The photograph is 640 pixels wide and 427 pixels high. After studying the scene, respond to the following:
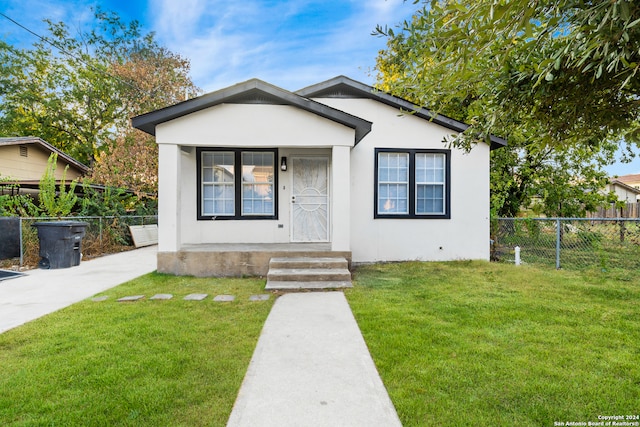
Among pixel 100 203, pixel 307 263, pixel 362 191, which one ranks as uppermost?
pixel 362 191

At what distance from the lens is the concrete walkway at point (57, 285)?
440 centimetres

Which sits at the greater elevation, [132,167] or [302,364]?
[132,167]

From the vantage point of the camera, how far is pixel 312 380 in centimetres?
263

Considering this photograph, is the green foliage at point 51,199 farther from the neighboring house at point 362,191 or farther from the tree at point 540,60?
the tree at point 540,60

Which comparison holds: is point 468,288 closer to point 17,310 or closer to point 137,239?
point 17,310

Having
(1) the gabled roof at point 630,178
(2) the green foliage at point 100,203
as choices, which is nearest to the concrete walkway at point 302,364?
(2) the green foliage at point 100,203

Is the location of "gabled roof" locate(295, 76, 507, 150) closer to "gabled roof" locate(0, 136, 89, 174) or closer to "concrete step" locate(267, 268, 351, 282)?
"concrete step" locate(267, 268, 351, 282)

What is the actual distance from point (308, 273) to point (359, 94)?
4577mm

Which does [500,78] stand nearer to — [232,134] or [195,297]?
[195,297]

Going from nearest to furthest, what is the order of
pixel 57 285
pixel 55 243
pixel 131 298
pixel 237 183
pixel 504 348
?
pixel 504 348 → pixel 131 298 → pixel 57 285 → pixel 55 243 → pixel 237 183

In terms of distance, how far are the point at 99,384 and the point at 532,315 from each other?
4.63m

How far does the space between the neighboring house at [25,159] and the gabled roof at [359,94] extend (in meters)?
11.2

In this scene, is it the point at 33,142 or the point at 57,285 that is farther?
the point at 33,142

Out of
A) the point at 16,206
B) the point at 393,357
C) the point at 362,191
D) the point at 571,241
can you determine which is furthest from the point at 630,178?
the point at 16,206
